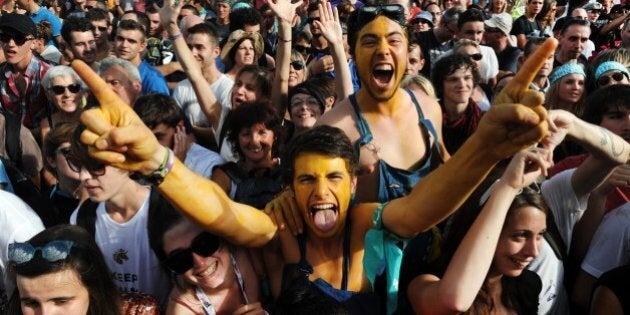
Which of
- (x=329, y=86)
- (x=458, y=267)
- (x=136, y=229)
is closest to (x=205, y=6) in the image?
(x=329, y=86)

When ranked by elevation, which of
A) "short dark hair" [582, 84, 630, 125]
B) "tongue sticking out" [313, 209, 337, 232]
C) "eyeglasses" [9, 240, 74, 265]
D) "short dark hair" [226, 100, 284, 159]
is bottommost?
"eyeglasses" [9, 240, 74, 265]

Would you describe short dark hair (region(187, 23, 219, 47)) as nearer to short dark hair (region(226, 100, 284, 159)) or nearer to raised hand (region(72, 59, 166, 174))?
short dark hair (region(226, 100, 284, 159))

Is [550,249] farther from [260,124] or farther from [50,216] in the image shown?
[50,216]

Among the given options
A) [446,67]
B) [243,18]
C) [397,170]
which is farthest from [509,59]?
[397,170]

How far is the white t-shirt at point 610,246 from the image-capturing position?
8.32ft

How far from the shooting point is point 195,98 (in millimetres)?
4586

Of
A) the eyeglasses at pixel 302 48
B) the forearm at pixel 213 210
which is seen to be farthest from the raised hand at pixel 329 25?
the eyeglasses at pixel 302 48

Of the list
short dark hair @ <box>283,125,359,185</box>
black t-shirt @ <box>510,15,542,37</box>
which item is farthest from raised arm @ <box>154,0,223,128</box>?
black t-shirt @ <box>510,15,542,37</box>

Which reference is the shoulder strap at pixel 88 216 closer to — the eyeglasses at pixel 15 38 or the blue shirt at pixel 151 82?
the blue shirt at pixel 151 82

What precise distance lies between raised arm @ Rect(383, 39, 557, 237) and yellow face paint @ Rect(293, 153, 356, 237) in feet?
0.52

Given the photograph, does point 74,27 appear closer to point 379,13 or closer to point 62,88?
point 62,88

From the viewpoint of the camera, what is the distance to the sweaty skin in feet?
5.94

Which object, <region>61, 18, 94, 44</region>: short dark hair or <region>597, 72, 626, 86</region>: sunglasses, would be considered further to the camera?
<region>61, 18, 94, 44</region>: short dark hair

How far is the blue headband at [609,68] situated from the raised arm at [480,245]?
2.52 metres
